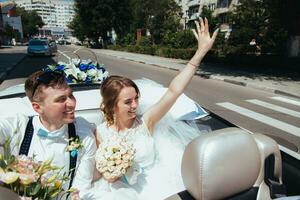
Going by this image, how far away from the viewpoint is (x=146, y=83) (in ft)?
13.1

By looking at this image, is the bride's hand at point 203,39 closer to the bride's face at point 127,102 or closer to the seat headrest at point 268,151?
the bride's face at point 127,102

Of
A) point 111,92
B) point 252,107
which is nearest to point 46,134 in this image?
point 111,92

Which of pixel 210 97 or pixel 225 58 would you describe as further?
pixel 225 58

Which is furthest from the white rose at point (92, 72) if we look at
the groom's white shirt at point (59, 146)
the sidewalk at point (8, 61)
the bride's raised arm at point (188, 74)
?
the sidewalk at point (8, 61)

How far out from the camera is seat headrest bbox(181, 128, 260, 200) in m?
1.60

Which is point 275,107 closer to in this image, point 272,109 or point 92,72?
A: point 272,109

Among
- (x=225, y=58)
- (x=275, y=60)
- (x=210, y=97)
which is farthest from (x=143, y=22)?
(x=210, y=97)

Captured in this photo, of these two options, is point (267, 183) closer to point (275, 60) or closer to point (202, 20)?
point (202, 20)

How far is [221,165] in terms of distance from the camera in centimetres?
161

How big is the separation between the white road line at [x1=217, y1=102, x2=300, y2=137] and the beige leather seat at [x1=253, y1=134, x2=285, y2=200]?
523 cm

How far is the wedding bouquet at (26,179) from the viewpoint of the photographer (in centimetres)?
146

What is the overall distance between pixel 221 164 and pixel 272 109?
8221mm

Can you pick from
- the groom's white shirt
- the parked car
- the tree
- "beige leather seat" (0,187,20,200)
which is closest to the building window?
the parked car

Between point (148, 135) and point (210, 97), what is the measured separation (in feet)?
27.2
